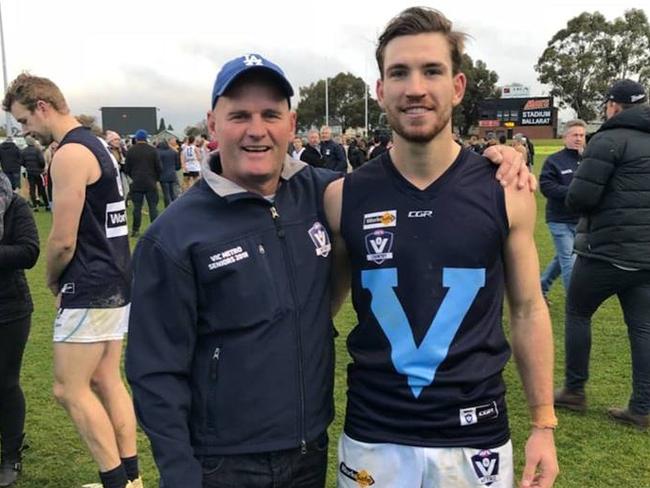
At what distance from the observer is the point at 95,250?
127 inches

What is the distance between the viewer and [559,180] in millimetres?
5945

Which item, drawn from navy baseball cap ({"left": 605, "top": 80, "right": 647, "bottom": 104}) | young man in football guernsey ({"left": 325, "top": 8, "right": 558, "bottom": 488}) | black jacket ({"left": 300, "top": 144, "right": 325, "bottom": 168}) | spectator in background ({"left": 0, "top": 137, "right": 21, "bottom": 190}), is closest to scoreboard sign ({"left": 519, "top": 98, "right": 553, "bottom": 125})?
spectator in background ({"left": 0, "top": 137, "right": 21, "bottom": 190})

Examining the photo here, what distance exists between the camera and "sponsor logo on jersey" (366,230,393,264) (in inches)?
76.4

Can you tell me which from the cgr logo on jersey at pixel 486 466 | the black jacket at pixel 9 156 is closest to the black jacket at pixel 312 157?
the cgr logo on jersey at pixel 486 466

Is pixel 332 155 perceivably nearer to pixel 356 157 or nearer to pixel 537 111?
pixel 356 157

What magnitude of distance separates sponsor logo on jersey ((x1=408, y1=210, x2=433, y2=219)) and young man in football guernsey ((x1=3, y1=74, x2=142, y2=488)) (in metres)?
1.89

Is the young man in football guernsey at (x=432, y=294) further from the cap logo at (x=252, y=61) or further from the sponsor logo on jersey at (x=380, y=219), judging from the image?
the cap logo at (x=252, y=61)

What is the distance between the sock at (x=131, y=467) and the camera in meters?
3.41

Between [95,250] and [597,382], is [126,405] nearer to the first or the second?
[95,250]

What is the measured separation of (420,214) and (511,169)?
1.13 ft

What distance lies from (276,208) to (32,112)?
78.5 inches

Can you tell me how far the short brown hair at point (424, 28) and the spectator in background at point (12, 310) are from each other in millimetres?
2337

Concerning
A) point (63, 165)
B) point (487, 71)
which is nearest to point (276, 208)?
point (63, 165)

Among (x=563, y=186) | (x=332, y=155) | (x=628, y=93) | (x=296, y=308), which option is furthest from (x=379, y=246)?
(x=332, y=155)
